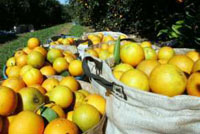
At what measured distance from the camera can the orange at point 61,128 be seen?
4.21 feet

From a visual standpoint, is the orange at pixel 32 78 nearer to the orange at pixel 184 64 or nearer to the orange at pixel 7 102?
the orange at pixel 7 102

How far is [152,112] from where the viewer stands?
1.07 metres

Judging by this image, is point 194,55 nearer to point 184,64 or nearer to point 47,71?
point 184,64

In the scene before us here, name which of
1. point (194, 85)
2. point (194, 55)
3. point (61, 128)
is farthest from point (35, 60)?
point (194, 85)

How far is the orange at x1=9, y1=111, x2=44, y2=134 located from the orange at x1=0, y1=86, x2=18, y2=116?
15 centimetres

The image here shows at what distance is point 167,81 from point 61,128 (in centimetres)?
67

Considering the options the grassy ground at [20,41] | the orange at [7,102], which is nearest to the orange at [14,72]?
the orange at [7,102]

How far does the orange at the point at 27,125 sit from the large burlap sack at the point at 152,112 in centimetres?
48

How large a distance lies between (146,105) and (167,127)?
0.14 m

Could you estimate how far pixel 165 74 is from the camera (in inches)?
49.3

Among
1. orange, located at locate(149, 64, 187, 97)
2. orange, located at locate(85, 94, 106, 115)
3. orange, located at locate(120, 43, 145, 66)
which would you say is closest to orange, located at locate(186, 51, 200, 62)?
orange, located at locate(120, 43, 145, 66)

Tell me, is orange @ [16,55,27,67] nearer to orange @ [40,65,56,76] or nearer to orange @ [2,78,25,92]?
orange @ [40,65,56,76]

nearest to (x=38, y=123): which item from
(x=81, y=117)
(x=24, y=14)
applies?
(x=81, y=117)

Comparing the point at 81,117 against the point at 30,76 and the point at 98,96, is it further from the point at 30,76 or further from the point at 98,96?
the point at 30,76
